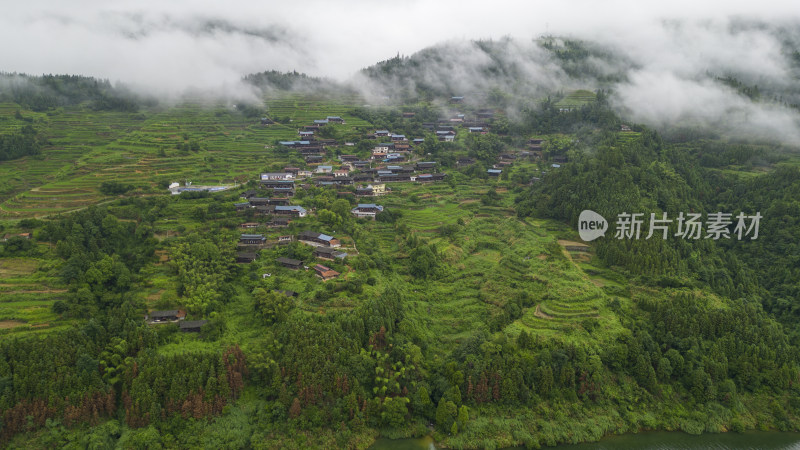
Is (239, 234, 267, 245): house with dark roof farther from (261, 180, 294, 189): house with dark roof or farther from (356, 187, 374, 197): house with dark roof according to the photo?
(356, 187, 374, 197): house with dark roof

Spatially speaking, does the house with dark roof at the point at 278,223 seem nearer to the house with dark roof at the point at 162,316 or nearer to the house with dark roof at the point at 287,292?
the house with dark roof at the point at 287,292

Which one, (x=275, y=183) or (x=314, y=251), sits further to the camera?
(x=275, y=183)

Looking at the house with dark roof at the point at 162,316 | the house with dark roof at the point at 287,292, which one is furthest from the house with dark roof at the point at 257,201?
the house with dark roof at the point at 162,316

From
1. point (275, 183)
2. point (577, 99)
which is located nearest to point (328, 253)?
point (275, 183)

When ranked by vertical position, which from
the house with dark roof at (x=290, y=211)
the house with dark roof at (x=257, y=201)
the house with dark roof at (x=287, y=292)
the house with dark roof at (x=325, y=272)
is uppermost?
the house with dark roof at (x=257, y=201)

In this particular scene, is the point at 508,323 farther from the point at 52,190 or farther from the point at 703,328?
the point at 52,190

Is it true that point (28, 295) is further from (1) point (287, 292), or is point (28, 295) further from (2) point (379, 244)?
(2) point (379, 244)

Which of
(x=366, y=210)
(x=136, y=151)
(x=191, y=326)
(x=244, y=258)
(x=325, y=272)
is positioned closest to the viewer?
(x=191, y=326)
